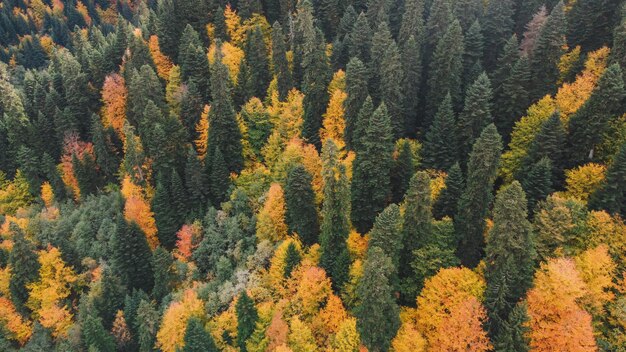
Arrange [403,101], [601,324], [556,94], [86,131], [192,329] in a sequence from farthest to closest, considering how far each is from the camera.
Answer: [86,131] → [403,101] → [556,94] → [192,329] → [601,324]

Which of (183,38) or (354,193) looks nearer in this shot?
(354,193)

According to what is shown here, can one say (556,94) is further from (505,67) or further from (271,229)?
(271,229)

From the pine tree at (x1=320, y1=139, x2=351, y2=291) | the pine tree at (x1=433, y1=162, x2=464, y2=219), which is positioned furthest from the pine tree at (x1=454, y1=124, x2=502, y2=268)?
the pine tree at (x1=320, y1=139, x2=351, y2=291)

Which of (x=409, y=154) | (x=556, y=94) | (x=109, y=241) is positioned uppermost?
(x=556, y=94)

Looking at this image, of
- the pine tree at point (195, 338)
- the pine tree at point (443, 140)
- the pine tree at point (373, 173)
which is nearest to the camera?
the pine tree at point (195, 338)

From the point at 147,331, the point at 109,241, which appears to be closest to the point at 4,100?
the point at 109,241

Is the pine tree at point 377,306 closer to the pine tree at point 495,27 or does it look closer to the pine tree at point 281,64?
the pine tree at point 281,64

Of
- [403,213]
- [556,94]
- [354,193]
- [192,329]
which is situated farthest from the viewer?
[556,94]

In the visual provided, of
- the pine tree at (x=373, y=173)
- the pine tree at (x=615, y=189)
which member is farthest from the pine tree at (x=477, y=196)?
the pine tree at (x=615, y=189)
